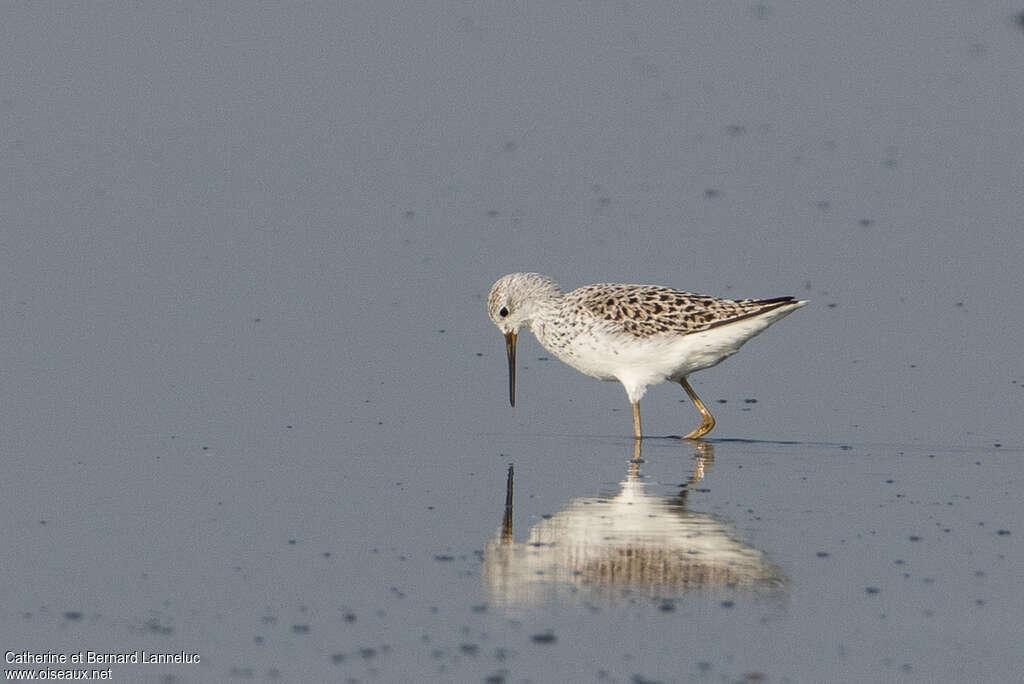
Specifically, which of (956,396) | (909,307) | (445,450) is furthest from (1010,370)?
(445,450)

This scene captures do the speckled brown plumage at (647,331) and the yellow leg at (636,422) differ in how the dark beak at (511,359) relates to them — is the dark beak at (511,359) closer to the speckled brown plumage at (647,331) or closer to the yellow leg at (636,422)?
the speckled brown plumage at (647,331)

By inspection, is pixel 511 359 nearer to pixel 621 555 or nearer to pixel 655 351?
pixel 655 351

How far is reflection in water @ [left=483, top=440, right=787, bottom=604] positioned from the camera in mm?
10570

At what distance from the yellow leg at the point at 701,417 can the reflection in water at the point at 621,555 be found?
10.1ft

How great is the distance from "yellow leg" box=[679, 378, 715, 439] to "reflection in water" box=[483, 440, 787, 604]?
3.07 meters

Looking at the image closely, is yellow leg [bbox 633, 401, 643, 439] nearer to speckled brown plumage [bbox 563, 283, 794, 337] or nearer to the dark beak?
speckled brown plumage [bbox 563, 283, 794, 337]

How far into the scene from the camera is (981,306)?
20.4 metres

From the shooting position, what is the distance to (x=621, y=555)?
37.1 feet

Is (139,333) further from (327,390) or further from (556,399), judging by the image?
(556,399)

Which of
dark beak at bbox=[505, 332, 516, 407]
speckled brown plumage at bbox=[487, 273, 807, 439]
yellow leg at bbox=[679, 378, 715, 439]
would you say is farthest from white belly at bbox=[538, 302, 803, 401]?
dark beak at bbox=[505, 332, 516, 407]

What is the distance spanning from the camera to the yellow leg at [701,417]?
1619cm

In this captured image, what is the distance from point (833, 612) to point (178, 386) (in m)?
8.80

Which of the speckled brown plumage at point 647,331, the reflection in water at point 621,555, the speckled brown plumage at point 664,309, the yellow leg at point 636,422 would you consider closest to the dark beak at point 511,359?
the speckled brown plumage at point 647,331

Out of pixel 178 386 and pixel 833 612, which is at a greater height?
pixel 178 386
